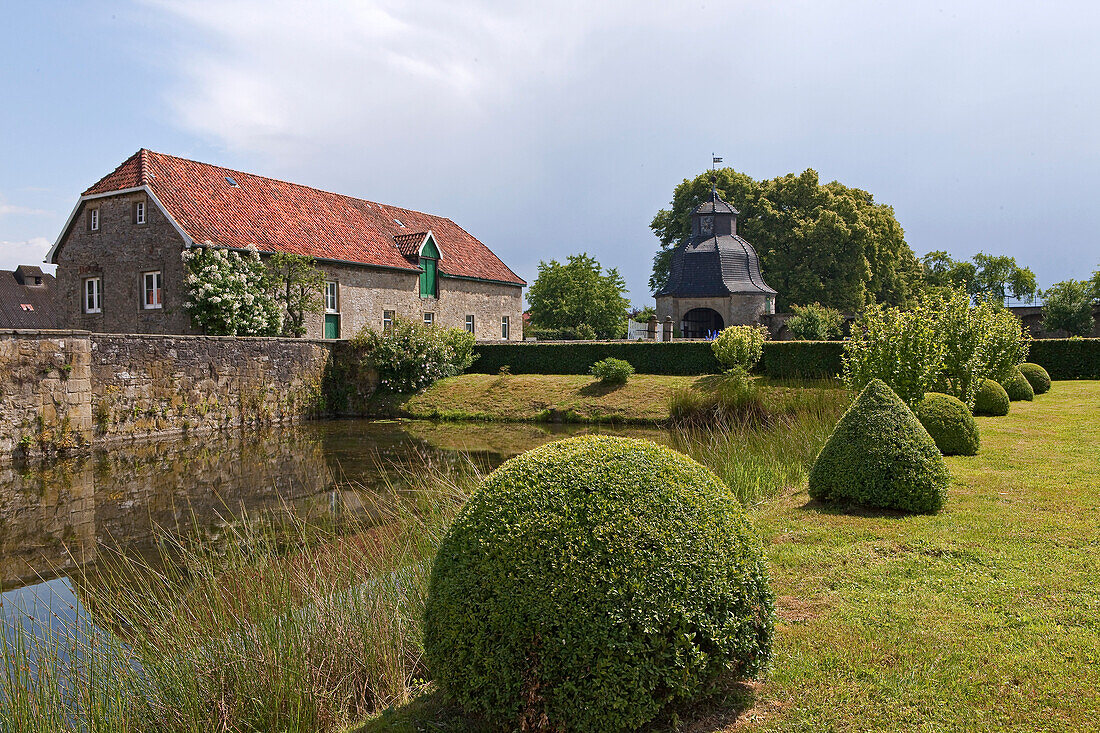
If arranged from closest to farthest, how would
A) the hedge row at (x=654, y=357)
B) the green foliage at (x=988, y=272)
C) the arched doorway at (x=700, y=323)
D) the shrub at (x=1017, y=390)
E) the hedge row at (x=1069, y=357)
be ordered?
the shrub at (x=1017, y=390), the hedge row at (x=654, y=357), the hedge row at (x=1069, y=357), the arched doorway at (x=700, y=323), the green foliage at (x=988, y=272)

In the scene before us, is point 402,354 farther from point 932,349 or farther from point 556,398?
point 932,349

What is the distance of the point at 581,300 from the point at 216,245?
20747 millimetres

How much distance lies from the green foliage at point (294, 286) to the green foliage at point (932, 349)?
62.9 feet

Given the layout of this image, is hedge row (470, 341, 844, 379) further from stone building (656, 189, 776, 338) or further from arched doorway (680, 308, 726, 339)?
arched doorway (680, 308, 726, 339)

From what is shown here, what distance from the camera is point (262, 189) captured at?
2988 cm

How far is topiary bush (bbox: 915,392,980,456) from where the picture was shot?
10531 mm

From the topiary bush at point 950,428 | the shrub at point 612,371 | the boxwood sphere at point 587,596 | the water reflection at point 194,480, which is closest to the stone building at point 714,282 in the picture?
the shrub at point 612,371

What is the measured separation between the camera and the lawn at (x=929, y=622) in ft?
11.9

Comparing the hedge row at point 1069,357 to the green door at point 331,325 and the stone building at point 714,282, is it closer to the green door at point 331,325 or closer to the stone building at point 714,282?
the stone building at point 714,282

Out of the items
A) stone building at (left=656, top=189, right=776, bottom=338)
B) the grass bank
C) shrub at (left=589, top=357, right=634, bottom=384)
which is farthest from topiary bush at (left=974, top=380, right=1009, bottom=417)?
stone building at (left=656, top=189, right=776, bottom=338)

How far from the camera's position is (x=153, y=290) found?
25984mm

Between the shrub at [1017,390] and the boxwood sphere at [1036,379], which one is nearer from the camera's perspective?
the shrub at [1017,390]

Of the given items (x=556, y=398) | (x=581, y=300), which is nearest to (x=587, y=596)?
(x=556, y=398)

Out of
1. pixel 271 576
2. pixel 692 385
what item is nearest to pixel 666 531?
pixel 271 576
